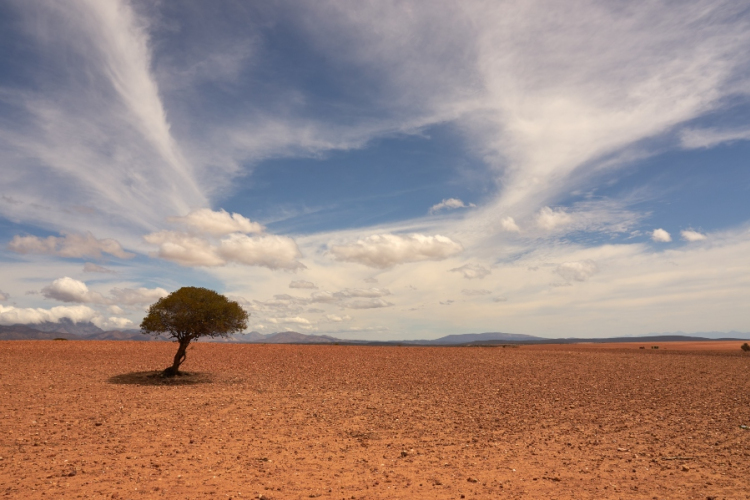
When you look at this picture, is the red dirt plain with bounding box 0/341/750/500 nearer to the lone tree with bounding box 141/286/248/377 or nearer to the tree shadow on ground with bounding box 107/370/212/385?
the tree shadow on ground with bounding box 107/370/212/385

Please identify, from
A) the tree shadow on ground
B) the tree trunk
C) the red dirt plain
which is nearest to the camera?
the red dirt plain

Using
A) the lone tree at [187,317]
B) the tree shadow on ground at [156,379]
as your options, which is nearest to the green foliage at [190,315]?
the lone tree at [187,317]

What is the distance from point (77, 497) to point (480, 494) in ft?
28.2

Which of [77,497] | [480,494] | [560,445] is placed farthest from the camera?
[560,445]

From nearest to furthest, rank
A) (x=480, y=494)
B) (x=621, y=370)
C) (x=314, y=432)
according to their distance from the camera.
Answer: (x=480, y=494) < (x=314, y=432) < (x=621, y=370)

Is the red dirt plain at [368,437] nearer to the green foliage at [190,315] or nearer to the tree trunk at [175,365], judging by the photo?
the tree trunk at [175,365]

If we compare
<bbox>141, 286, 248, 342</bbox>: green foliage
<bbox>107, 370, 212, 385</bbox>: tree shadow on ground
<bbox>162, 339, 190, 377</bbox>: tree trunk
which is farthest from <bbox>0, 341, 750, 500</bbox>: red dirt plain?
<bbox>141, 286, 248, 342</bbox>: green foliage

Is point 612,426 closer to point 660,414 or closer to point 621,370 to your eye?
point 660,414

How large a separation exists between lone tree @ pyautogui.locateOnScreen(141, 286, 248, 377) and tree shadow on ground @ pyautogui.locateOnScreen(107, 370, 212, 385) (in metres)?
0.68

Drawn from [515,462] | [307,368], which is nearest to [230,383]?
[307,368]

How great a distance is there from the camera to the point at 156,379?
2622cm

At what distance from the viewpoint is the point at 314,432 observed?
49.3 feet

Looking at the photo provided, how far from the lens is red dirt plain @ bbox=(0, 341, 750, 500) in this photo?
1000 cm

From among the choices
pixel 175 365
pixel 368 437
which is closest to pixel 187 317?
pixel 175 365
